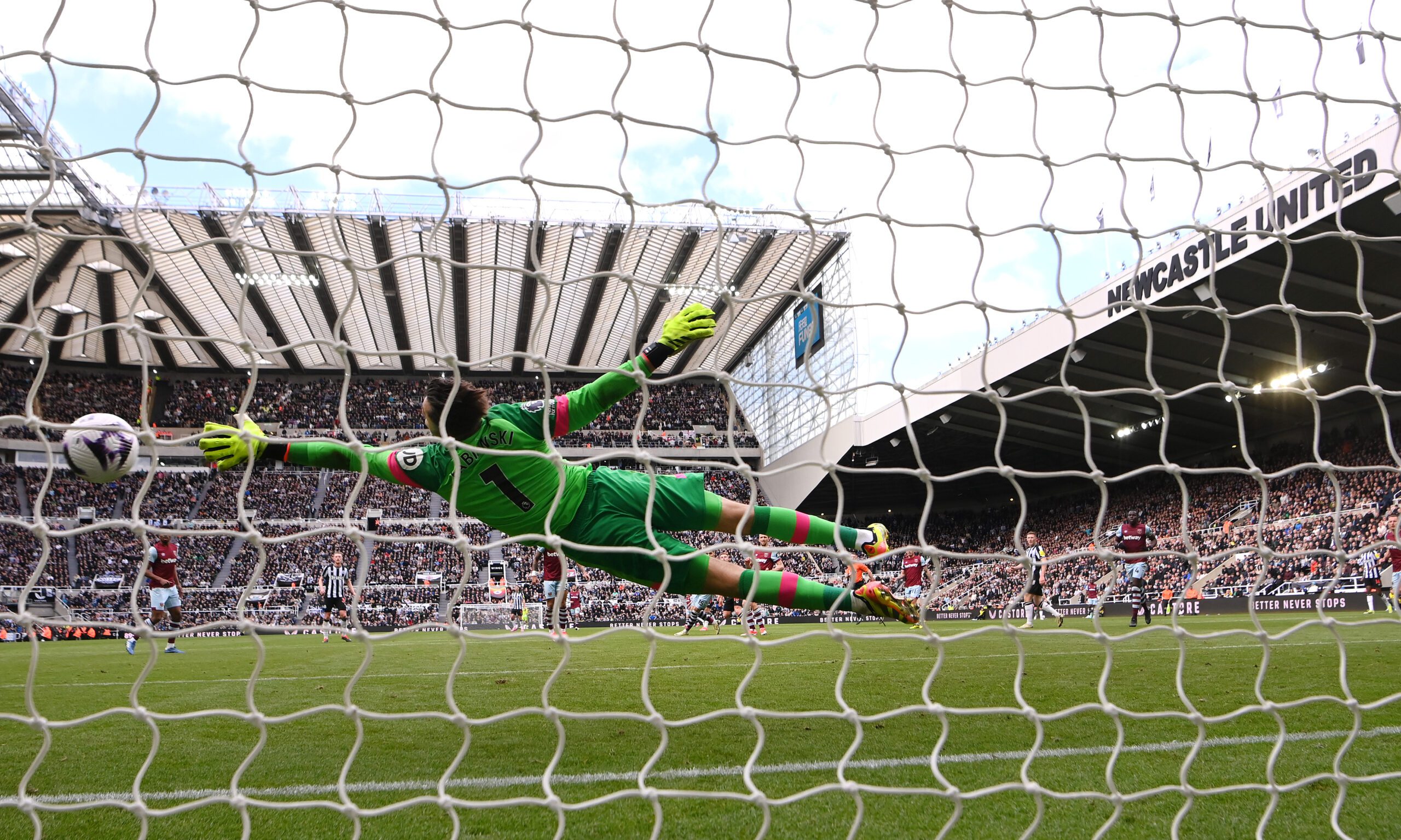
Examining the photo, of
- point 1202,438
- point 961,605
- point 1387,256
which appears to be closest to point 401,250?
point 961,605

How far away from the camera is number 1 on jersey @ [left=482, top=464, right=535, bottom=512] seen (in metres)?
4.11

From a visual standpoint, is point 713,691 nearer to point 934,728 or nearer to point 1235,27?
point 934,728

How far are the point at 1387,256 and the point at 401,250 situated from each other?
23.1 meters

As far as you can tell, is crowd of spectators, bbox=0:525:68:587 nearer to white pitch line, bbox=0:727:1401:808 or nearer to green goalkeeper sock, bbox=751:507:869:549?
white pitch line, bbox=0:727:1401:808

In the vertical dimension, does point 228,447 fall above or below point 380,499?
below

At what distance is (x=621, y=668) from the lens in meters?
8.02

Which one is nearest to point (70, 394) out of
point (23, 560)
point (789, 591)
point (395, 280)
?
point (23, 560)

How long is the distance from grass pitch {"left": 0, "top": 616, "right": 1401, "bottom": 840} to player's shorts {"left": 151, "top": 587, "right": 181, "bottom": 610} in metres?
5.09

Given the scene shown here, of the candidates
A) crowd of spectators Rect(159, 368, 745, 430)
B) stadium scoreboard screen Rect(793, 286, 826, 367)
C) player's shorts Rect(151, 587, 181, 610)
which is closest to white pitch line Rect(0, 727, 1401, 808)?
player's shorts Rect(151, 587, 181, 610)

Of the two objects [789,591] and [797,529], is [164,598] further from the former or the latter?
[789,591]

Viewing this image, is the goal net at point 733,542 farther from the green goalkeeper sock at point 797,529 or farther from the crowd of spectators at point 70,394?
the crowd of spectators at point 70,394

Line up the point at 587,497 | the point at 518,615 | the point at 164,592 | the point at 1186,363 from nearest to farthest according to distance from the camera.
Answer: the point at 587,497, the point at 164,592, the point at 1186,363, the point at 518,615

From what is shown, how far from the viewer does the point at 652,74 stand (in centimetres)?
294

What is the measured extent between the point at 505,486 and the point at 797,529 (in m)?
1.43
